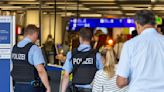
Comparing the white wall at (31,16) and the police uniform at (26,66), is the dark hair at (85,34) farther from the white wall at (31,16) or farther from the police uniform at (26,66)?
the white wall at (31,16)

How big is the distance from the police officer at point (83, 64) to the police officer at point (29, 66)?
355mm

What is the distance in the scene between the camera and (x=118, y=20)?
2797 centimetres

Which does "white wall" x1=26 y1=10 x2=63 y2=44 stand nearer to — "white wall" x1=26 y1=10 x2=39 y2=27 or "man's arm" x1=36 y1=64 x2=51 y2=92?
"white wall" x1=26 y1=10 x2=39 y2=27

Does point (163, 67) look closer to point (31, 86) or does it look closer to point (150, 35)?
point (150, 35)

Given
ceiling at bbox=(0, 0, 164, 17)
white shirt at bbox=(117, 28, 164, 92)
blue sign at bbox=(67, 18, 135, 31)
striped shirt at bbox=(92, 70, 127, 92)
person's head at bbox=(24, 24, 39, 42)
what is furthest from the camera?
blue sign at bbox=(67, 18, 135, 31)

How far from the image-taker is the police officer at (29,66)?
22.1ft

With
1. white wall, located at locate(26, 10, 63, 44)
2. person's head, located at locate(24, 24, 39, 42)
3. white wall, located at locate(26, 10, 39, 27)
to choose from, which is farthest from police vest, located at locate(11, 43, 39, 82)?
white wall, located at locate(26, 10, 39, 27)

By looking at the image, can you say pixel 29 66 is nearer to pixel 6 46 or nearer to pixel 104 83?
pixel 6 46

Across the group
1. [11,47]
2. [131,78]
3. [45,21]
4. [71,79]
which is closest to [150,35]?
[131,78]

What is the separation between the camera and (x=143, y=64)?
165 inches

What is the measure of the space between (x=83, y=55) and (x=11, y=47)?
1386mm

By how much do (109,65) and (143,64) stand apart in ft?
4.93

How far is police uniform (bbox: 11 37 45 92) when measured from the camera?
6.76 metres

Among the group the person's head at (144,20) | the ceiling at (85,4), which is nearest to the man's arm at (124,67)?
the person's head at (144,20)
